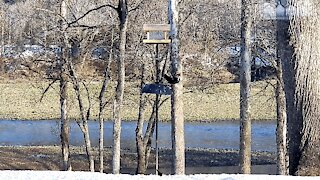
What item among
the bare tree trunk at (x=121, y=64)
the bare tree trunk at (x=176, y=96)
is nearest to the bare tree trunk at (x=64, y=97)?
the bare tree trunk at (x=121, y=64)

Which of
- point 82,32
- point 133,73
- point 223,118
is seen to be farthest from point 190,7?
point 223,118

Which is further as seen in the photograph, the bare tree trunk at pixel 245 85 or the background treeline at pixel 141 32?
the background treeline at pixel 141 32

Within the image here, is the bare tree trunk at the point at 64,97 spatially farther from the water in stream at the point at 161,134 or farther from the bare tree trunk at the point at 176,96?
the water in stream at the point at 161,134

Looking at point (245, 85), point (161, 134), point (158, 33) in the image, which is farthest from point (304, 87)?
point (161, 134)

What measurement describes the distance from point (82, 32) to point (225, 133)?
1377 centimetres

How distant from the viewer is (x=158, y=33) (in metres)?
14.4

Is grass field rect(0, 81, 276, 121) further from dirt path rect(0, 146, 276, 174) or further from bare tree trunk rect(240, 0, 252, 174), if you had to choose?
bare tree trunk rect(240, 0, 252, 174)

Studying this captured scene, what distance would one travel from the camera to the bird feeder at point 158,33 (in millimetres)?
14172

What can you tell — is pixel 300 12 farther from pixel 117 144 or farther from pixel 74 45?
pixel 74 45

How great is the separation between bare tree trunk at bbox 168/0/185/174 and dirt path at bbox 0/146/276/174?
329 inches

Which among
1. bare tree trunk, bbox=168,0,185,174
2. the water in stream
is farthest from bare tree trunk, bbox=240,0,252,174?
the water in stream

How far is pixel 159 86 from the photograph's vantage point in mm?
13164

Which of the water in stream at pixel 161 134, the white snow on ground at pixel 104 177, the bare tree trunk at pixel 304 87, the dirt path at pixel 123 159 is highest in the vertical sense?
the bare tree trunk at pixel 304 87

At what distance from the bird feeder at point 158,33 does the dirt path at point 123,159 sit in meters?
9.91
